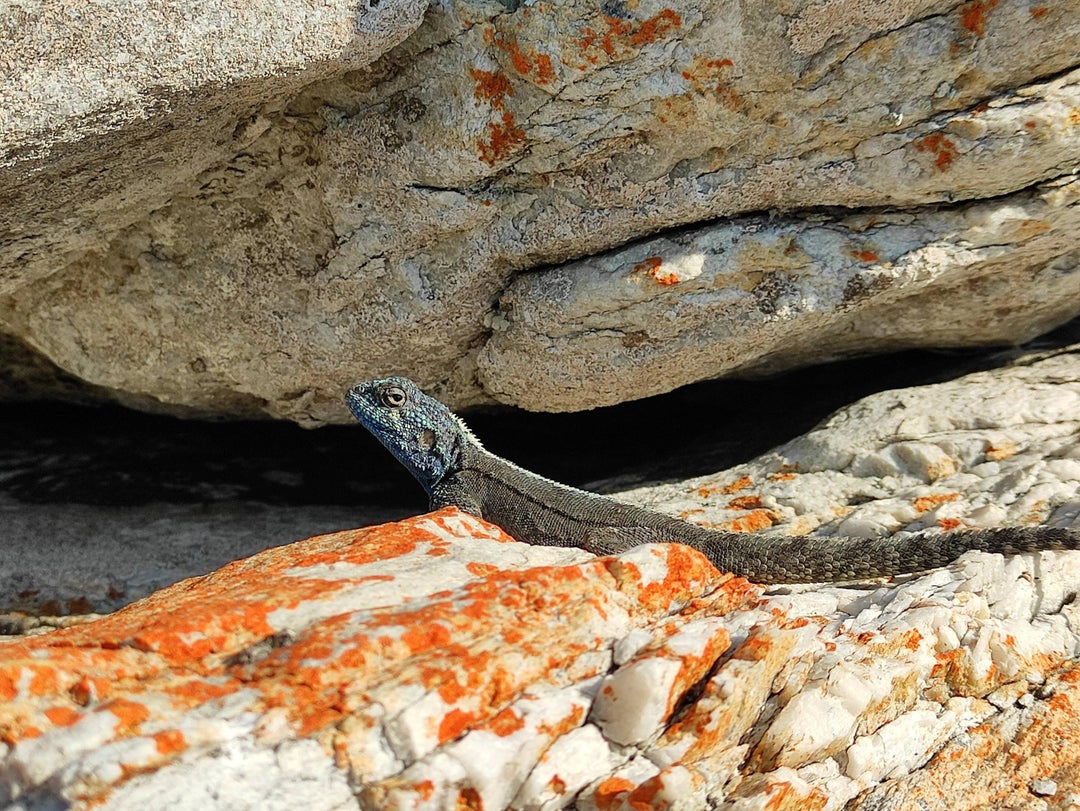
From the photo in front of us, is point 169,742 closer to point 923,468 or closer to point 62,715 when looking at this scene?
point 62,715

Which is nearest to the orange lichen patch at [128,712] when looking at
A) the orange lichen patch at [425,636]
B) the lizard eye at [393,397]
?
the orange lichen patch at [425,636]

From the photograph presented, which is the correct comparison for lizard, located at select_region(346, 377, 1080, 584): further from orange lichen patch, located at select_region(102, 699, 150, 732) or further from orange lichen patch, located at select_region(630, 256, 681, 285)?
orange lichen patch, located at select_region(102, 699, 150, 732)

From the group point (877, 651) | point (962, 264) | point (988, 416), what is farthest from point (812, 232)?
point (877, 651)

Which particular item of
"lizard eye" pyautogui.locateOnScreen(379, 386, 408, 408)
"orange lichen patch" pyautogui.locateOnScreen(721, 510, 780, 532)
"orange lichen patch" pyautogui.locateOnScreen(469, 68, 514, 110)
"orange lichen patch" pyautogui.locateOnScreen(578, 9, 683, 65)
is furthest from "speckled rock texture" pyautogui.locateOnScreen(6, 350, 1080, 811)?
"orange lichen patch" pyautogui.locateOnScreen(578, 9, 683, 65)

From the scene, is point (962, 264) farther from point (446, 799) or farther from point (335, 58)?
point (446, 799)

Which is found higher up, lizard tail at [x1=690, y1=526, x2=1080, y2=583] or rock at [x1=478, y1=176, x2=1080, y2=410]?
rock at [x1=478, y1=176, x2=1080, y2=410]

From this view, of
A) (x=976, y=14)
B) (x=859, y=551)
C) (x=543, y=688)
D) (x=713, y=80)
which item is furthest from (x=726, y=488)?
(x=543, y=688)
